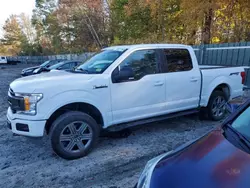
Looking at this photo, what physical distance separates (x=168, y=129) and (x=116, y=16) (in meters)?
20.6

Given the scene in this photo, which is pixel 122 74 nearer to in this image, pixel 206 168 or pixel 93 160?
pixel 93 160

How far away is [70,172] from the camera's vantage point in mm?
3074

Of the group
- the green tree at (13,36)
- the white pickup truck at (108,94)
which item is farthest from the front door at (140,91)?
the green tree at (13,36)

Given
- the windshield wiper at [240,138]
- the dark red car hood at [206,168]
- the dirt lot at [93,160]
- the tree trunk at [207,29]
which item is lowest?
the dirt lot at [93,160]

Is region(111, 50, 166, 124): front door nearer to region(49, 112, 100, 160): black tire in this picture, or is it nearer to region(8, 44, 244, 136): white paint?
region(8, 44, 244, 136): white paint

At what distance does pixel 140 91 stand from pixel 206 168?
7.97 feet

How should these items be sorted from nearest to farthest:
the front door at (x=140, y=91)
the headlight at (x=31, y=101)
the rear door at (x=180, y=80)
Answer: the headlight at (x=31, y=101) → the front door at (x=140, y=91) → the rear door at (x=180, y=80)

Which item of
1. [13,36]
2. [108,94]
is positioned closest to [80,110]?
[108,94]

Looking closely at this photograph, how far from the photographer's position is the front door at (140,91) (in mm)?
3652

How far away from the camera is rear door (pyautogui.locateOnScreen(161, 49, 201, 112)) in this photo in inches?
164

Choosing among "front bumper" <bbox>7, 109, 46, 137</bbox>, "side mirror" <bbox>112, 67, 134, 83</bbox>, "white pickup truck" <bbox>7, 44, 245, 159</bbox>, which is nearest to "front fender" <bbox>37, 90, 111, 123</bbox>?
"white pickup truck" <bbox>7, 44, 245, 159</bbox>

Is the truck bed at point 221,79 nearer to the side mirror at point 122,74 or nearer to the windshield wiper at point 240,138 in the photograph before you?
the side mirror at point 122,74

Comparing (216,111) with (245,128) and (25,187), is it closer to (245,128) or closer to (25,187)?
(245,128)

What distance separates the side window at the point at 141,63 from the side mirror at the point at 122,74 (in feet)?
0.33
